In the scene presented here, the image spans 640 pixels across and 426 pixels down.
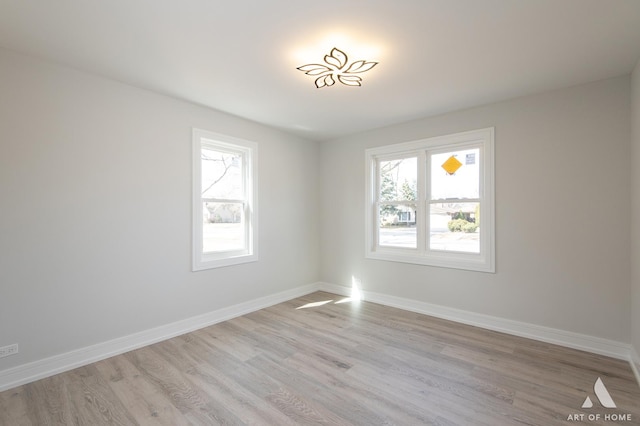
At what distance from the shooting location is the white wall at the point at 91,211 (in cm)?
242

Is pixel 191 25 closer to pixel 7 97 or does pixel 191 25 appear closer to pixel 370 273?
pixel 7 97

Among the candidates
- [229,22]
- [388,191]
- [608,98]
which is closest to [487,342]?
[388,191]

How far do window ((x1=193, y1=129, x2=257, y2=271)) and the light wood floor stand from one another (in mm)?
1049

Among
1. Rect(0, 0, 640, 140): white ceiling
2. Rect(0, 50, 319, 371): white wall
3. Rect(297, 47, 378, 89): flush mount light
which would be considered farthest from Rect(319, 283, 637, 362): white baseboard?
Rect(297, 47, 378, 89): flush mount light

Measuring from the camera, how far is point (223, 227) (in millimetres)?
4004

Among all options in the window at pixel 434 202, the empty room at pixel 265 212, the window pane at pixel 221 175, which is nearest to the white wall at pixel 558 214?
the empty room at pixel 265 212

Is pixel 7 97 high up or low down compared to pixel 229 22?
down

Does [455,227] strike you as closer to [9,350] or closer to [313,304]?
[313,304]

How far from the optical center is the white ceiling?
192cm

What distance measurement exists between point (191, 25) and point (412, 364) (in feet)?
10.7

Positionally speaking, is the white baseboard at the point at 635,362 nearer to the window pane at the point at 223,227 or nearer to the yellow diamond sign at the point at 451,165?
the yellow diamond sign at the point at 451,165

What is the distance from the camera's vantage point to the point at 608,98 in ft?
9.46

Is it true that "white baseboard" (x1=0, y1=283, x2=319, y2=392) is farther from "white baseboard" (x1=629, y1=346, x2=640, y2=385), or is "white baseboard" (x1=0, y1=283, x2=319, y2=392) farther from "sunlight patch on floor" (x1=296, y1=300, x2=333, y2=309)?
"white baseboard" (x1=629, y1=346, x2=640, y2=385)

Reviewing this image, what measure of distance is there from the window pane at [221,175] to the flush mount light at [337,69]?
175cm
